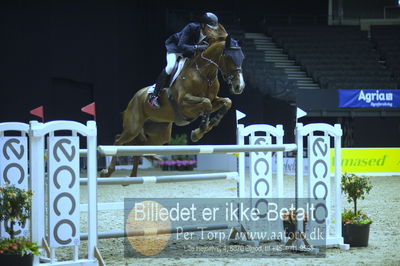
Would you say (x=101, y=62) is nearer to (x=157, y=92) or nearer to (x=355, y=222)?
(x=157, y=92)

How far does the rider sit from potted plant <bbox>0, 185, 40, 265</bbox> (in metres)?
2.70

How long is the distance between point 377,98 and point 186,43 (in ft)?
→ 34.1

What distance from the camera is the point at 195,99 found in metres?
5.82

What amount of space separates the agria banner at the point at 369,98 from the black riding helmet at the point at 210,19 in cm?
985

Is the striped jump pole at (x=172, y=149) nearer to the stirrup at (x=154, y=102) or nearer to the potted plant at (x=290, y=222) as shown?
the potted plant at (x=290, y=222)

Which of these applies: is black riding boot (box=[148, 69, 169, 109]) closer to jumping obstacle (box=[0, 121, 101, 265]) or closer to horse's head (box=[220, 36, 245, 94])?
horse's head (box=[220, 36, 245, 94])

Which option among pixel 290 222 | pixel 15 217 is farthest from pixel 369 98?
pixel 15 217

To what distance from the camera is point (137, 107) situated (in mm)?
6598

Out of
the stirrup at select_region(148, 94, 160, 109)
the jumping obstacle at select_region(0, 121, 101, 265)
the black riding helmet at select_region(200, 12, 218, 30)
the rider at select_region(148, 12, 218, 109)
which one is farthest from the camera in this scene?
the stirrup at select_region(148, 94, 160, 109)

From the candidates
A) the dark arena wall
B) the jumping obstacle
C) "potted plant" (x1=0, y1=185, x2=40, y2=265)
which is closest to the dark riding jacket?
the jumping obstacle

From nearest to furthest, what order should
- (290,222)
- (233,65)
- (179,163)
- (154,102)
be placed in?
(290,222) < (233,65) < (154,102) < (179,163)

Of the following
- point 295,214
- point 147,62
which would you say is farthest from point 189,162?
point 295,214

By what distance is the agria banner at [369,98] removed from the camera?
15328 mm

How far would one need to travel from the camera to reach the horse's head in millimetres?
5633
